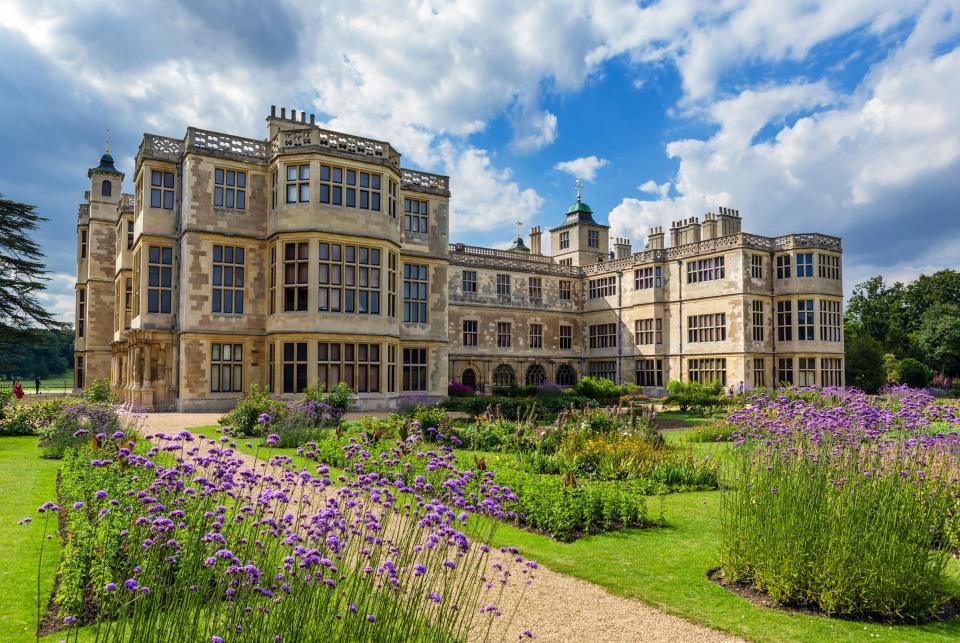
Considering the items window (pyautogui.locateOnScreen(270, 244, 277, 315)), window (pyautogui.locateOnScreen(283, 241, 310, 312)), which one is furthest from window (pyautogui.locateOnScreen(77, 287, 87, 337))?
window (pyautogui.locateOnScreen(283, 241, 310, 312))

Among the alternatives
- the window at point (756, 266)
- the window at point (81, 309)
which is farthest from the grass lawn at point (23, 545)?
the window at point (756, 266)

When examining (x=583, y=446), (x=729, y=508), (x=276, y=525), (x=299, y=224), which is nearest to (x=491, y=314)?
(x=299, y=224)

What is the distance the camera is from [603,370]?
132 ft

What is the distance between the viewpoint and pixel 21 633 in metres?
4.76

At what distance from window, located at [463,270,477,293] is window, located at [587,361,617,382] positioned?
32.1 feet

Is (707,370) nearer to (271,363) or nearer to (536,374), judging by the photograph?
(536,374)

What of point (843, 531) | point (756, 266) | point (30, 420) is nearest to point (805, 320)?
point (756, 266)

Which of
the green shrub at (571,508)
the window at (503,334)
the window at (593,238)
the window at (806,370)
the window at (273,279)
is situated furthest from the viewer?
the window at (593,238)

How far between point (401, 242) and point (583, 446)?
15.2 metres

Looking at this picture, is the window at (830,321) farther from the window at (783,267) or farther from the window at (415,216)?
the window at (415,216)

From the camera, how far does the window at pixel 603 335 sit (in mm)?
39562

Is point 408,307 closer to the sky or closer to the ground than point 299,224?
closer to the ground

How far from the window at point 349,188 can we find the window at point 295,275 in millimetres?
1912

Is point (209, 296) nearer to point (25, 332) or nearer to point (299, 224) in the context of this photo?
point (299, 224)
